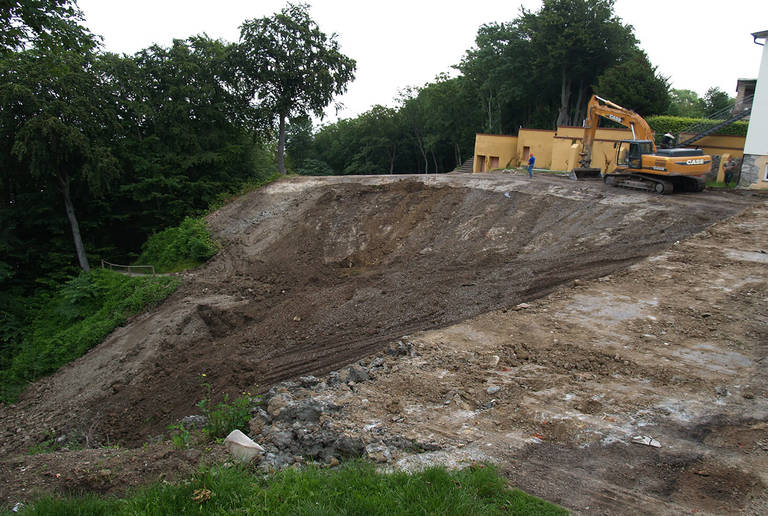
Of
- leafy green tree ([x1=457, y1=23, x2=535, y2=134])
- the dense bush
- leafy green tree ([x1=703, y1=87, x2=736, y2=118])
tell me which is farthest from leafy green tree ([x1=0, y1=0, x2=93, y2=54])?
leafy green tree ([x1=703, y1=87, x2=736, y2=118])

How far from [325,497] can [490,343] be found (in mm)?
5065

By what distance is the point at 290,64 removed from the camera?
80.2 feet

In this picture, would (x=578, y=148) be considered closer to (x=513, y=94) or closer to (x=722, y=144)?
(x=722, y=144)

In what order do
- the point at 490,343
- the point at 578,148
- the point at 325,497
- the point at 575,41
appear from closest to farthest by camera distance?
the point at 325,497 → the point at 490,343 → the point at 578,148 → the point at 575,41

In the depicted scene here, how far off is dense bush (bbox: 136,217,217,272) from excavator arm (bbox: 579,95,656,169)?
1594 centimetres

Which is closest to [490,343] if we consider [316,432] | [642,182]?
[316,432]

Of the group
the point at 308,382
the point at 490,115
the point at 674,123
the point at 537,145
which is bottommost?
the point at 308,382

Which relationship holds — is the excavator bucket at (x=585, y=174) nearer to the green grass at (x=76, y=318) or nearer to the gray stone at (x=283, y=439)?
the green grass at (x=76, y=318)

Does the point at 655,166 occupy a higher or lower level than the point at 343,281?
higher

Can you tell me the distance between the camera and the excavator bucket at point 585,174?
1998 cm

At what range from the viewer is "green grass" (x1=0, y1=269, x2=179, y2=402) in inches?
552

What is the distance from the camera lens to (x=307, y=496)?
4387mm

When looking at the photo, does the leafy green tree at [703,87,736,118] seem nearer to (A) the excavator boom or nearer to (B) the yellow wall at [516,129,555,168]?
(B) the yellow wall at [516,129,555,168]

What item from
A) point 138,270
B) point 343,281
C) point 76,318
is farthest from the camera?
Result: point 138,270
